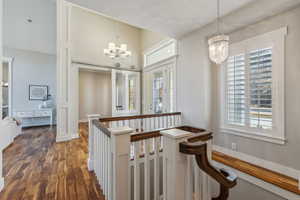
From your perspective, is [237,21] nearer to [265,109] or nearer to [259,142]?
[265,109]

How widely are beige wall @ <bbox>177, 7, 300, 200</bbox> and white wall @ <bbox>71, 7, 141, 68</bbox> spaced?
2952 mm

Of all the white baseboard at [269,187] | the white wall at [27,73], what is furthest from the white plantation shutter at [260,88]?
the white wall at [27,73]

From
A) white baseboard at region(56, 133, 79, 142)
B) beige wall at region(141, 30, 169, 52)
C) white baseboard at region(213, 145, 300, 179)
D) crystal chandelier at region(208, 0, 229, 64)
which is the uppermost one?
beige wall at region(141, 30, 169, 52)

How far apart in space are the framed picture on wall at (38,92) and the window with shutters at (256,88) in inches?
277

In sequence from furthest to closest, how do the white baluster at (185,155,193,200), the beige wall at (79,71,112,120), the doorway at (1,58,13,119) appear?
the beige wall at (79,71,112,120), the doorway at (1,58,13,119), the white baluster at (185,155,193,200)

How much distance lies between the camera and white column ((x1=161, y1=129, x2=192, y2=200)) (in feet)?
2.88

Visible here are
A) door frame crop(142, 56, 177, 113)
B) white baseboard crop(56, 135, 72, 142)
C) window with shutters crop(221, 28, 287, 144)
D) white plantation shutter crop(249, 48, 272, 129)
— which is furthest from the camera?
white baseboard crop(56, 135, 72, 142)

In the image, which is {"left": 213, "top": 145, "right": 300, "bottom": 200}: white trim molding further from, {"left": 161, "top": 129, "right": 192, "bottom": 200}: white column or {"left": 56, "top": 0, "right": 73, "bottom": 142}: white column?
{"left": 56, "top": 0, "right": 73, "bottom": 142}: white column

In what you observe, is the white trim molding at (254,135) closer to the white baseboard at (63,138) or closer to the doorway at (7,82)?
the white baseboard at (63,138)

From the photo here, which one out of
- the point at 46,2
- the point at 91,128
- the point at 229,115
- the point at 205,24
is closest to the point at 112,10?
the point at 205,24

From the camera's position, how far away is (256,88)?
7.38 feet

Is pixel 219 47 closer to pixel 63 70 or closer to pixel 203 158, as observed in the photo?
pixel 203 158

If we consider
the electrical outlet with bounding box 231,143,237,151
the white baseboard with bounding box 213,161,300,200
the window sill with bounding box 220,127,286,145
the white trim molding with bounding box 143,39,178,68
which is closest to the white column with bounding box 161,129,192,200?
the white baseboard with bounding box 213,161,300,200

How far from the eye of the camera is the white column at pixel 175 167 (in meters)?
0.88
